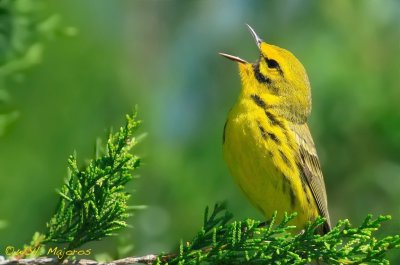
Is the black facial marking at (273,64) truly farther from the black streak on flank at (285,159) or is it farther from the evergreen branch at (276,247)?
the evergreen branch at (276,247)

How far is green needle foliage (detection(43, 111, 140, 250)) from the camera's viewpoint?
→ 2.78 metres

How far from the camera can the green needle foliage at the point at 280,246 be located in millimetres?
2814

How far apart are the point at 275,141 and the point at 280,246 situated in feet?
4.58

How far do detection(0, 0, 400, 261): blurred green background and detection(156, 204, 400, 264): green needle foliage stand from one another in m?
1.76

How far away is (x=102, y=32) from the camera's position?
6270mm

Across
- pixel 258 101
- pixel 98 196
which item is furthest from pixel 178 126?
pixel 98 196

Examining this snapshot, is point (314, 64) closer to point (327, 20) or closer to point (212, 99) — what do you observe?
point (327, 20)

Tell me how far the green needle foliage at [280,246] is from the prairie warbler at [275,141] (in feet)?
3.76

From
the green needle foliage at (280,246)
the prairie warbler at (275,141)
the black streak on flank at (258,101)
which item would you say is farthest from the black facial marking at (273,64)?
the green needle foliage at (280,246)

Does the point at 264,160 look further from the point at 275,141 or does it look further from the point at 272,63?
the point at 272,63

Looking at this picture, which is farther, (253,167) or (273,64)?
(273,64)

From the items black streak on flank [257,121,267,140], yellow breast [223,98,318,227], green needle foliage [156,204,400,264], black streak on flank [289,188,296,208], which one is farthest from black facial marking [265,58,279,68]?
green needle foliage [156,204,400,264]

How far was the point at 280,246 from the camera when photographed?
2857 mm

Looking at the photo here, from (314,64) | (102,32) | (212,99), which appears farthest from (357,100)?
(102,32)
